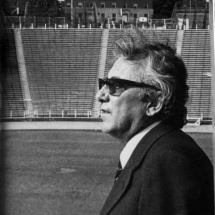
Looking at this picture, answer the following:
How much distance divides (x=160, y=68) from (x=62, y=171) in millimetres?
6741

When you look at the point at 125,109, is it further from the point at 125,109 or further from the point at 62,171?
the point at 62,171

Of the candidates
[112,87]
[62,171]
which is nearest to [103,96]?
[112,87]

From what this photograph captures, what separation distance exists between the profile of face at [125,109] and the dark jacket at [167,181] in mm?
49

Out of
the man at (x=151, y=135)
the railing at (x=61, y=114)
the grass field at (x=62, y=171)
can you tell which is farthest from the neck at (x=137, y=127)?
the railing at (x=61, y=114)

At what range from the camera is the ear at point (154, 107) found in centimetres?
77

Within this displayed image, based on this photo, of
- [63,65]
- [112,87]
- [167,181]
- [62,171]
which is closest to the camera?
[167,181]

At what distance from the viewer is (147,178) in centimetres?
68

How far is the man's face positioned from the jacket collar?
0.03 meters

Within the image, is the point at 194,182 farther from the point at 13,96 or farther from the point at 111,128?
the point at 13,96

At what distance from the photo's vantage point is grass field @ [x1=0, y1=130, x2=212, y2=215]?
4.96m

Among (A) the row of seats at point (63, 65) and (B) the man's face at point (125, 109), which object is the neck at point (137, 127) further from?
(A) the row of seats at point (63, 65)

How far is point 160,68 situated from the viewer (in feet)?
2.49

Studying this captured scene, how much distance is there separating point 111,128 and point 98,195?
4.65m

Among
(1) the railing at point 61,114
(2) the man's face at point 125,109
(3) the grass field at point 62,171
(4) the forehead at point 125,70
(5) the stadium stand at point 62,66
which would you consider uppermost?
(4) the forehead at point 125,70
